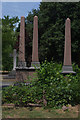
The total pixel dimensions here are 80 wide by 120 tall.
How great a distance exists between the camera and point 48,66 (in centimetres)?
744

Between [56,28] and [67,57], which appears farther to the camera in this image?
[56,28]

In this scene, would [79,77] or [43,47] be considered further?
[43,47]

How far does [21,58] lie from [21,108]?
6.77 m

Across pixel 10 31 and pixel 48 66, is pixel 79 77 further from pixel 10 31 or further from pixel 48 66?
pixel 10 31

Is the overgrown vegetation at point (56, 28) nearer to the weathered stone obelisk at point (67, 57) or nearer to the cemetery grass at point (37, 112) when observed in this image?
the weathered stone obelisk at point (67, 57)

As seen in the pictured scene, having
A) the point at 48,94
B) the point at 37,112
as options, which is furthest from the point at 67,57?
the point at 37,112

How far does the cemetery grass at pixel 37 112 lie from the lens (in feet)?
16.8

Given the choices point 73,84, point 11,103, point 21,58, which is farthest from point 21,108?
point 21,58

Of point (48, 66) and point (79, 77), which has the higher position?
point (48, 66)

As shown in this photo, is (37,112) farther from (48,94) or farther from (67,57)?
(67,57)

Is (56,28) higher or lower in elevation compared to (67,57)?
higher

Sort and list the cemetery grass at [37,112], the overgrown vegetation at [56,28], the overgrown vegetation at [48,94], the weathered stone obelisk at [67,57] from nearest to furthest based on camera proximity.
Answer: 1. the cemetery grass at [37,112]
2. the overgrown vegetation at [48,94]
3. the weathered stone obelisk at [67,57]
4. the overgrown vegetation at [56,28]

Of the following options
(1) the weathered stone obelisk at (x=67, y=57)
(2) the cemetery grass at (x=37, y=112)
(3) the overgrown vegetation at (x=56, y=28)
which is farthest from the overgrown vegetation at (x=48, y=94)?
(3) the overgrown vegetation at (x=56, y=28)

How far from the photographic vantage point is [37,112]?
552 cm
